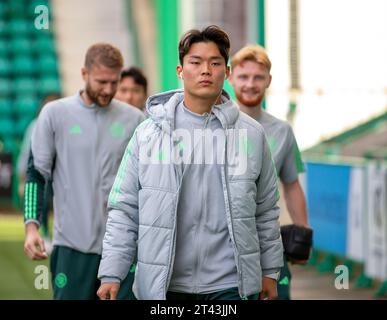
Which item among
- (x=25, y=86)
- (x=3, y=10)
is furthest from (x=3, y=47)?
(x=25, y=86)

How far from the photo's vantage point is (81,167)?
720 centimetres

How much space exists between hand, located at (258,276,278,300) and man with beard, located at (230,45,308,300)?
1.84m

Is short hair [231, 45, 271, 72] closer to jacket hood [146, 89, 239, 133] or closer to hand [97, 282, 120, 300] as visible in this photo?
jacket hood [146, 89, 239, 133]

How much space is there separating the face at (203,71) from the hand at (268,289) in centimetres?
81

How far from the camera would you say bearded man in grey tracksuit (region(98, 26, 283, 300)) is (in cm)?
522

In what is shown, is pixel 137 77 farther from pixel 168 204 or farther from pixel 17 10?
pixel 17 10

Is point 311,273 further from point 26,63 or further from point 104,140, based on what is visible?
point 26,63

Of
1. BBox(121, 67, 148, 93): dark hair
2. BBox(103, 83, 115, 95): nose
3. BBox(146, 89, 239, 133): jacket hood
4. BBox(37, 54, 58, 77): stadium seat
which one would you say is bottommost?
BBox(37, 54, 58, 77): stadium seat

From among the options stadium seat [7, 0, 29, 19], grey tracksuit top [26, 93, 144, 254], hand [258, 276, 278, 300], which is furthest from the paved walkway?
stadium seat [7, 0, 29, 19]

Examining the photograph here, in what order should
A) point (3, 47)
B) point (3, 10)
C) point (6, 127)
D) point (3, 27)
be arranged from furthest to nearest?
point (3, 10) < point (3, 27) < point (3, 47) < point (6, 127)

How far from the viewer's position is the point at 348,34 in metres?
22.8

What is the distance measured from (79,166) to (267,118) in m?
1.10

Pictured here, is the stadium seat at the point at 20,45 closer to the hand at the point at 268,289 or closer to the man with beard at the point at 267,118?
the man with beard at the point at 267,118

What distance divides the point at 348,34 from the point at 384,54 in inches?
28.3
